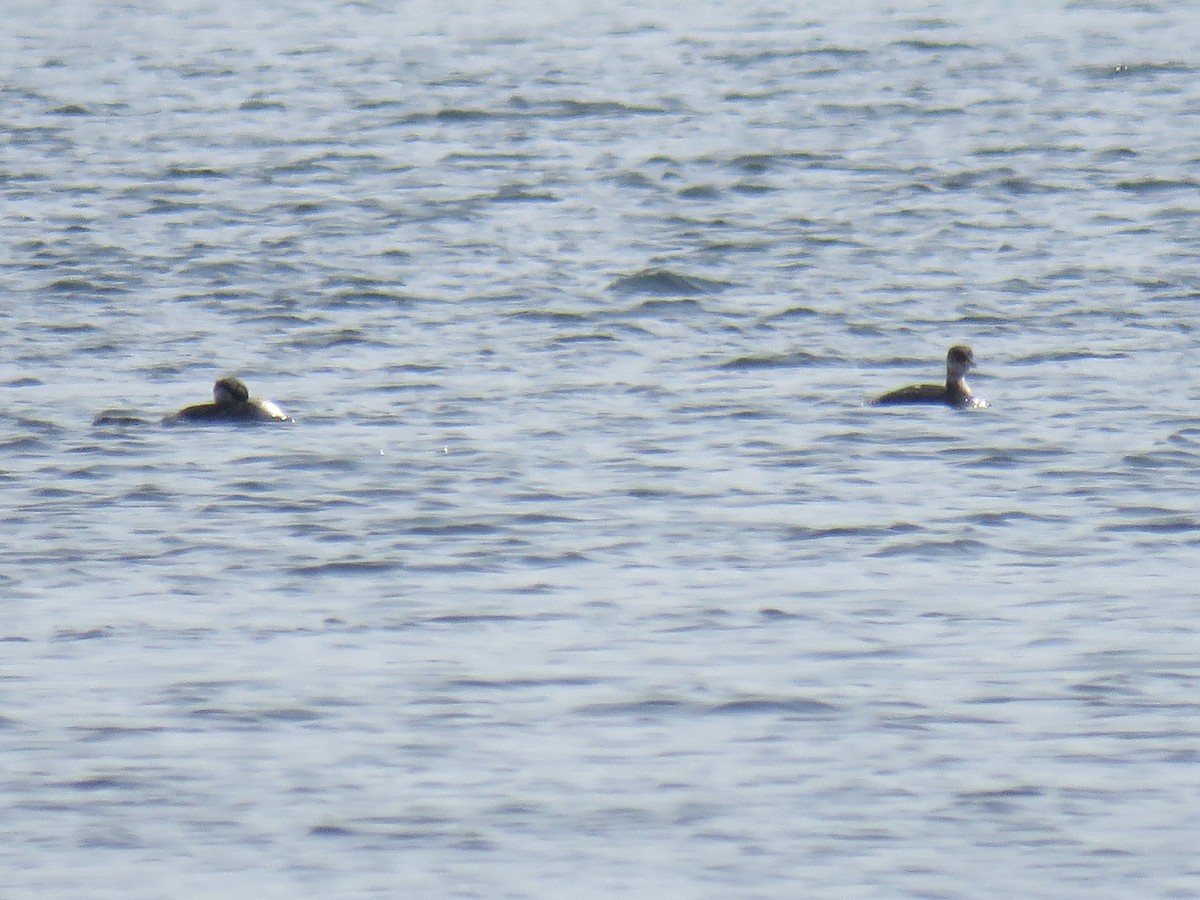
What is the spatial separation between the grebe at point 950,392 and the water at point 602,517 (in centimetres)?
14

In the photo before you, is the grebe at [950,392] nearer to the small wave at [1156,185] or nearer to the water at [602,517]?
the water at [602,517]

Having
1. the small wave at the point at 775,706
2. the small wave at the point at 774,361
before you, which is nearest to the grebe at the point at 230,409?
the small wave at the point at 774,361

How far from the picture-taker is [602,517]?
44.3 feet

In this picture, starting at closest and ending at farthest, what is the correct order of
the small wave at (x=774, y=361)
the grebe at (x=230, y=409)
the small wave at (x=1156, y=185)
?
the grebe at (x=230, y=409) → the small wave at (x=774, y=361) → the small wave at (x=1156, y=185)

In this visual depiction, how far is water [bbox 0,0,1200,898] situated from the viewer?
877 centimetres

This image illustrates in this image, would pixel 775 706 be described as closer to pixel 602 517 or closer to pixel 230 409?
pixel 602 517

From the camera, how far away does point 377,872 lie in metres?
8.34

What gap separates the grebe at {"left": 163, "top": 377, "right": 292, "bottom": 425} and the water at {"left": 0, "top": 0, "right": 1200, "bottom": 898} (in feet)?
0.55

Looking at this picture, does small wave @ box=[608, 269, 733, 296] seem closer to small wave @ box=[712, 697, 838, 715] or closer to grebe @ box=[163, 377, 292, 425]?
grebe @ box=[163, 377, 292, 425]

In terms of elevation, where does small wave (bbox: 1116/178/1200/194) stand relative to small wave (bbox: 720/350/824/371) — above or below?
above

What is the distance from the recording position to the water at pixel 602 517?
8766 millimetres

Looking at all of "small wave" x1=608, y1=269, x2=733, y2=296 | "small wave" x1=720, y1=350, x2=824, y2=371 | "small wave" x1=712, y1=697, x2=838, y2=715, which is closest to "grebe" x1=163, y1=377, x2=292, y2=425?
"small wave" x1=720, y1=350, x2=824, y2=371

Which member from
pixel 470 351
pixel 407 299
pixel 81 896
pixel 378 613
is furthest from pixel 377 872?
pixel 407 299

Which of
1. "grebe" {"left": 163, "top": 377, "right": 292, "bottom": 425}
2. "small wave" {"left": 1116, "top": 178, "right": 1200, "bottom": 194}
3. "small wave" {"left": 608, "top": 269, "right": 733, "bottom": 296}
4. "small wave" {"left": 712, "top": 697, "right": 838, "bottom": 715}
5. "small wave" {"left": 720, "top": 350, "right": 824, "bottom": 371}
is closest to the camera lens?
"small wave" {"left": 712, "top": 697, "right": 838, "bottom": 715}
